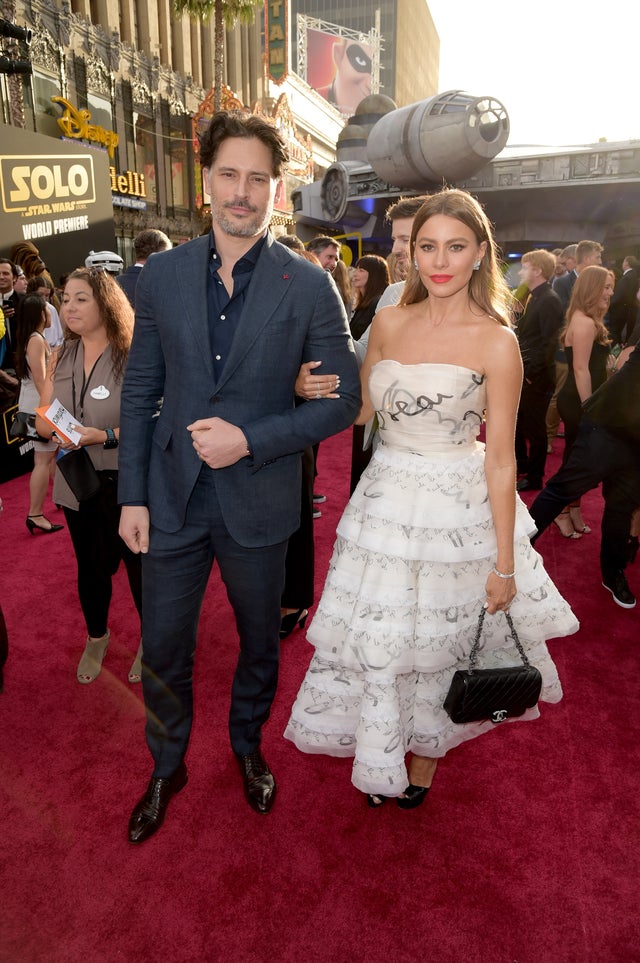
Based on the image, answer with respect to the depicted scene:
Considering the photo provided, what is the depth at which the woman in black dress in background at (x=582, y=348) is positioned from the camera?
14.5ft

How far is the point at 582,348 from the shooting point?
456cm

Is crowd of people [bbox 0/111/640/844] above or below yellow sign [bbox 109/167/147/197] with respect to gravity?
below

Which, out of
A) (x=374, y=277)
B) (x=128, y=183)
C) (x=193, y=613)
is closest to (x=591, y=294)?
(x=374, y=277)

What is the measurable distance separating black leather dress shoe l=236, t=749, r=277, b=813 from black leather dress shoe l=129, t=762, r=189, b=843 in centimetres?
26

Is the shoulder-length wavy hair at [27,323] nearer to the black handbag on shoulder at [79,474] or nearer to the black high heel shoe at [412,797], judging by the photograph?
the black handbag on shoulder at [79,474]

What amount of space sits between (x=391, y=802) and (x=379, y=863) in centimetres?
30

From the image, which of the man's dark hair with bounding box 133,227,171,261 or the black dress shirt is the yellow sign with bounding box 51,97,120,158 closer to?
the man's dark hair with bounding box 133,227,171,261

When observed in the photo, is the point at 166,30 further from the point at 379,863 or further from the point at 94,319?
A: the point at 379,863

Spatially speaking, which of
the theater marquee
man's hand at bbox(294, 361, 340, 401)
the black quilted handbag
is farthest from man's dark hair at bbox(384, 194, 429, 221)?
the theater marquee

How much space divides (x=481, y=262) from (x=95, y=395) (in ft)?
5.87

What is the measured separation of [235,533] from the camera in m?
1.94

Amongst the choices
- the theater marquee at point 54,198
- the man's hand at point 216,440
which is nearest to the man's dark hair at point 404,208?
the man's hand at point 216,440

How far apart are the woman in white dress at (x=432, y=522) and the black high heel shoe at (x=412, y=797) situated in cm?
24

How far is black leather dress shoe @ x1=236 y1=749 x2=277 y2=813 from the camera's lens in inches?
90.4
